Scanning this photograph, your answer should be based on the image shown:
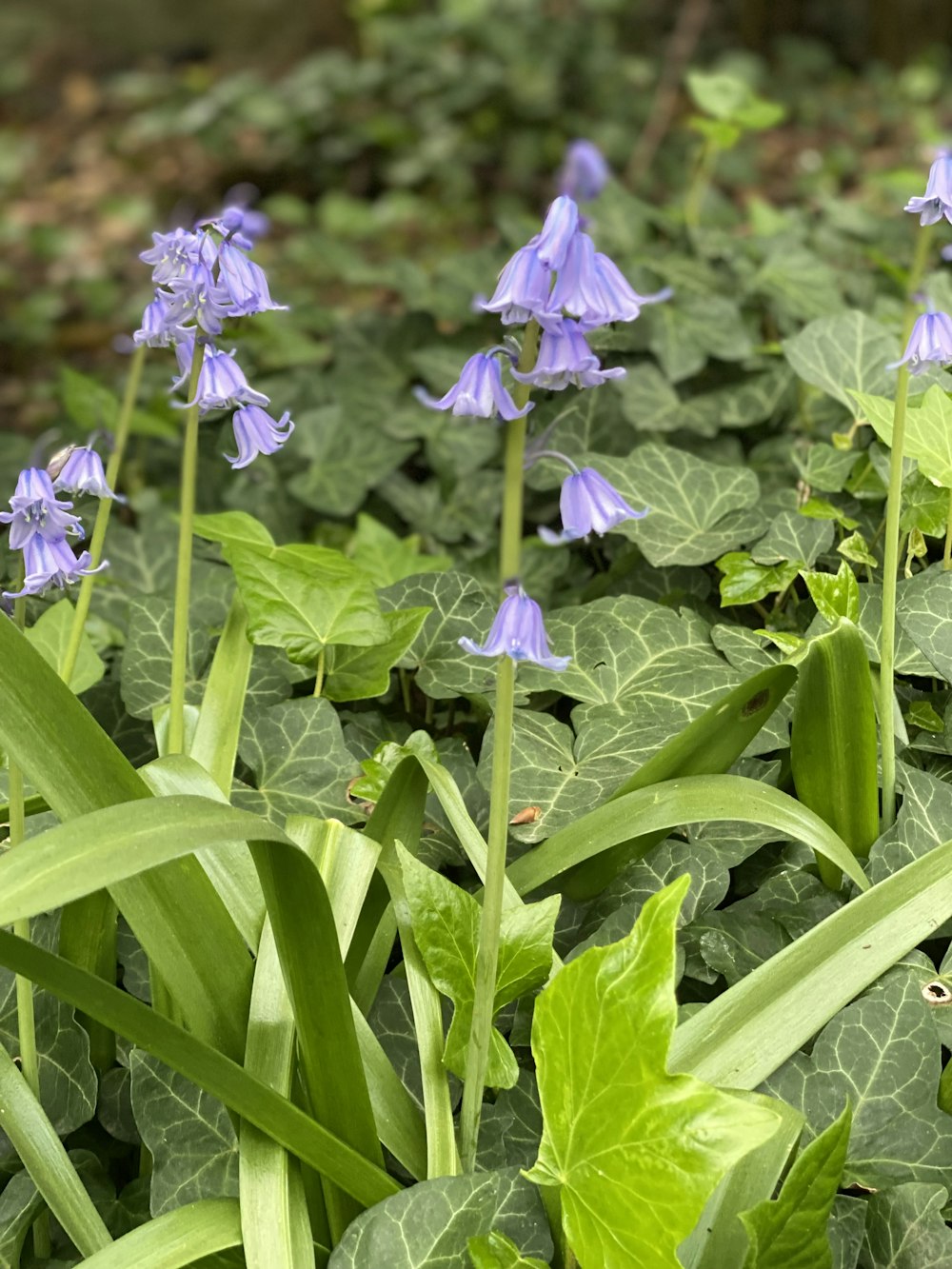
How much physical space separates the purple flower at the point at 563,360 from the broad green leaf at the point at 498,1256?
83 centimetres

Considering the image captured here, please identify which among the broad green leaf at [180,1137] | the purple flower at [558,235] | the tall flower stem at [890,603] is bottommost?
the broad green leaf at [180,1137]

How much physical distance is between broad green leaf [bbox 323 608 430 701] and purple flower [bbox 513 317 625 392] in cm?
78

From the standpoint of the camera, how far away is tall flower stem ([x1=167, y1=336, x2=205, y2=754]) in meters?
1.34

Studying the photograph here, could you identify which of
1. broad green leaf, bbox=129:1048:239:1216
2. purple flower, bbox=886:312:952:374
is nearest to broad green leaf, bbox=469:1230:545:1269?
broad green leaf, bbox=129:1048:239:1216

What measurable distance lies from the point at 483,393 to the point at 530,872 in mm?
692

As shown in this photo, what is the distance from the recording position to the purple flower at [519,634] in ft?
3.40

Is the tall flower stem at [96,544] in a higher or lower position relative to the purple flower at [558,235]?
lower

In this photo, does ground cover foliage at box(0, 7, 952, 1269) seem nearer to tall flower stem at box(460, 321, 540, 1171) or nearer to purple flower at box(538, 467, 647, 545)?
tall flower stem at box(460, 321, 540, 1171)

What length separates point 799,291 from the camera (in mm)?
2918

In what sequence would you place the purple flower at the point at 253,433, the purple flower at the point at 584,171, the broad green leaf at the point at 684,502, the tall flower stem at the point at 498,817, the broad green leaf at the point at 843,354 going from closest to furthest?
the purple flower at the point at 584,171 < the tall flower stem at the point at 498,817 < the purple flower at the point at 253,433 < the broad green leaf at the point at 684,502 < the broad green leaf at the point at 843,354

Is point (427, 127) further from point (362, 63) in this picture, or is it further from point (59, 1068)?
point (59, 1068)

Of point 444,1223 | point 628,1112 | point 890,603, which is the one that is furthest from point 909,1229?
point 890,603

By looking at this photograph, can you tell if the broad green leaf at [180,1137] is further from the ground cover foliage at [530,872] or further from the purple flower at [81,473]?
the purple flower at [81,473]

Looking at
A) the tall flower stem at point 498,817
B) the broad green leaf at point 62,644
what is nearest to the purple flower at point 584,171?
the tall flower stem at point 498,817
